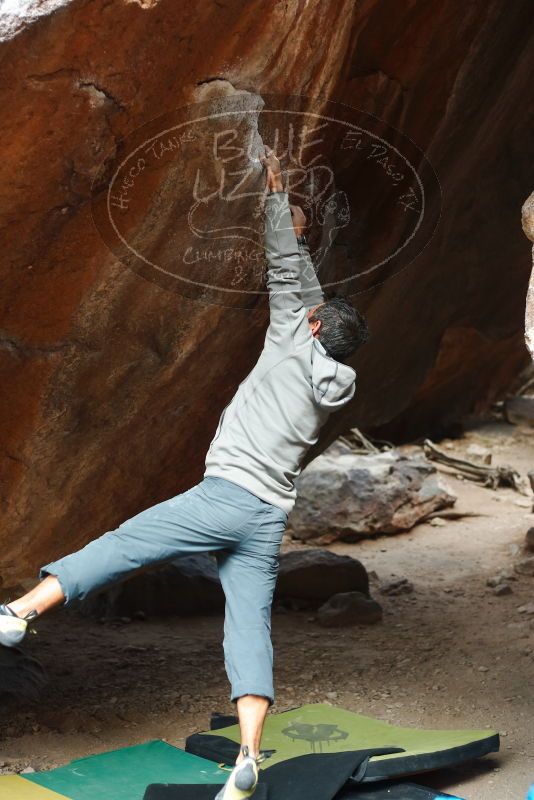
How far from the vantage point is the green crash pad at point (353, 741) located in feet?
10.9

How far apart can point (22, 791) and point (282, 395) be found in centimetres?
159

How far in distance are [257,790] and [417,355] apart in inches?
135

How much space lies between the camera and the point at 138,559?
9.46ft

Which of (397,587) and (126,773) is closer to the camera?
(126,773)

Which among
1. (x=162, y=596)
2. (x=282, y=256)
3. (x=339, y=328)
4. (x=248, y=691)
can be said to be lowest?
(x=162, y=596)

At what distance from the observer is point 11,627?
2662 millimetres

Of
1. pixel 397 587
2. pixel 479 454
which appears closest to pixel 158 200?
pixel 397 587

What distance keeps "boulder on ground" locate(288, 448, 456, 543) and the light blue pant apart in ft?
15.9

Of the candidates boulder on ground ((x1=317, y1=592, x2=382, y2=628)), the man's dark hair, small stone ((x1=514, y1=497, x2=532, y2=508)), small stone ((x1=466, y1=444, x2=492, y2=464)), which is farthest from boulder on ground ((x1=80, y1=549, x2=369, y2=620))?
small stone ((x1=466, y1=444, x2=492, y2=464))

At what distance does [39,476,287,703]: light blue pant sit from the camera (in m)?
2.81

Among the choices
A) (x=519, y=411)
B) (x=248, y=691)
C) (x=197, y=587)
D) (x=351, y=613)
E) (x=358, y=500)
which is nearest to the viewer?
(x=248, y=691)

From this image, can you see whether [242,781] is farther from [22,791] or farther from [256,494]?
[22,791]

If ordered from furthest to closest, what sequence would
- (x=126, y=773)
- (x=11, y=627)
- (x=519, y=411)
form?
1. (x=519, y=411)
2. (x=126, y=773)
3. (x=11, y=627)

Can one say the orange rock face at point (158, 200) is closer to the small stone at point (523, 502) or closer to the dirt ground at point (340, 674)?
the dirt ground at point (340, 674)
